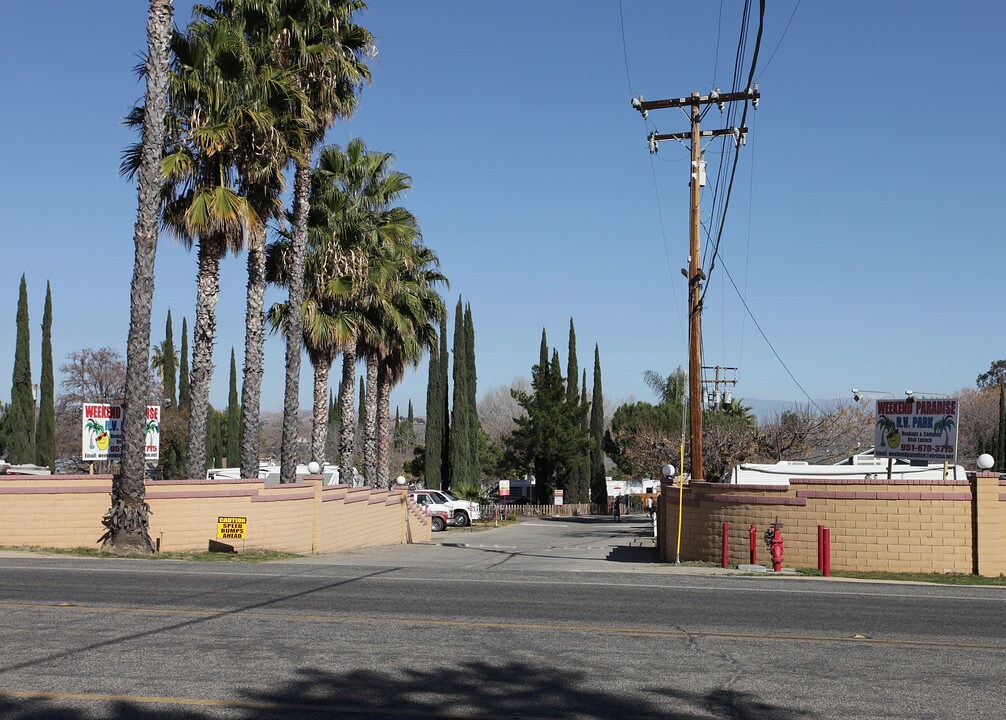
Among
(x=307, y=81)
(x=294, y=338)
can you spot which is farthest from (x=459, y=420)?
(x=307, y=81)

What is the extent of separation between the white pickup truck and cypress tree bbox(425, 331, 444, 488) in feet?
34.4

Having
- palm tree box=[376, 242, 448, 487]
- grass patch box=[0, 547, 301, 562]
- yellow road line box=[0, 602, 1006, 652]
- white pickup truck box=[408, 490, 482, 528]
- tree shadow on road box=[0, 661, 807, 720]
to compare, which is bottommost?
white pickup truck box=[408, 490, 482, 528]

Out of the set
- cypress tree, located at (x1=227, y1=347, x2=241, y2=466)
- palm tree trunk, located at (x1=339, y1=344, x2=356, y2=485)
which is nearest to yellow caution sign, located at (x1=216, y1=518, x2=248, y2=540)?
palm tree trunk, located at (x1=339, y1=344, x2=356, y2=485)

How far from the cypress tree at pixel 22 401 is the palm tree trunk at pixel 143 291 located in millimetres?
39763

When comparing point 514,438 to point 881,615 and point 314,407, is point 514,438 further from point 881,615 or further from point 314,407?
point 881,615

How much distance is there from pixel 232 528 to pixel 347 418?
42.5ft

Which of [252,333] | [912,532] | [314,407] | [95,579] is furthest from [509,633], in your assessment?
[314,407]

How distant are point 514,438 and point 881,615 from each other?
197ft

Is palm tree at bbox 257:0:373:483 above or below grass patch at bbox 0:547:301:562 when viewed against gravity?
above

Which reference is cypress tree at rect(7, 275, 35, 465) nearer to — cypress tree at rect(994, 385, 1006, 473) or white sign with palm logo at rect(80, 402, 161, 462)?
white sign with palm logo at rect(80, 402, 161, 462)

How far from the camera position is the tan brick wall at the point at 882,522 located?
803 inches

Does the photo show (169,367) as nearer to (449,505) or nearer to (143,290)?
(449,505)

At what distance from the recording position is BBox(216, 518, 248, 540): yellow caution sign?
70.3 ft

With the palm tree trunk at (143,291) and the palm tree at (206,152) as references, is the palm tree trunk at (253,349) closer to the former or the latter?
the palm tree at (206,152)
